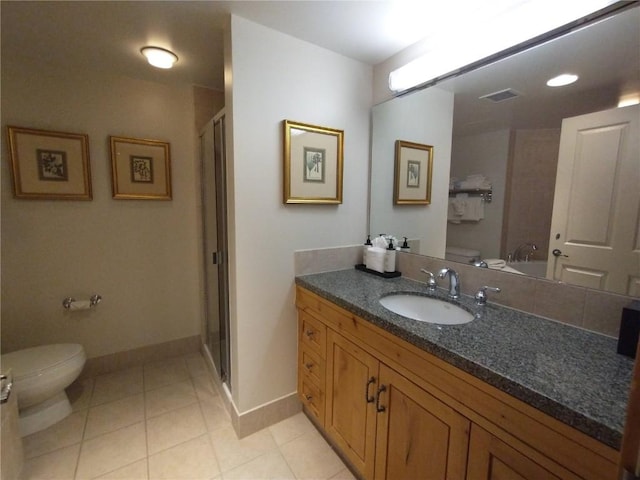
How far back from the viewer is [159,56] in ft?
5.38

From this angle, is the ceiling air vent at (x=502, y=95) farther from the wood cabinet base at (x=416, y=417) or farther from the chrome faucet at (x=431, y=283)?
the wood cabinet base at (x=416, y=417)

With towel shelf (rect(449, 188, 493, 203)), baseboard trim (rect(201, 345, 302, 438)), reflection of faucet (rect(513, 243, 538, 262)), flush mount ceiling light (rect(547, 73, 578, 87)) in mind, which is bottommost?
baseboard trim (rect(201, 345, 302, 438))

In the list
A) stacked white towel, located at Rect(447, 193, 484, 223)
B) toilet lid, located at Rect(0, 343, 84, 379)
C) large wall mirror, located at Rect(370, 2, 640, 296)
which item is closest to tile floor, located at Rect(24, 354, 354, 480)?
toilet lid, located at Rect(0, 343, 84, 379)

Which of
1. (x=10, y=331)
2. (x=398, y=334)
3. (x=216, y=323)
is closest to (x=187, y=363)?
→ (x=216, y=323)

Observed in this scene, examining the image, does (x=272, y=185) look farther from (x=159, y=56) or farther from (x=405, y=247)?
(x=159, y=56)

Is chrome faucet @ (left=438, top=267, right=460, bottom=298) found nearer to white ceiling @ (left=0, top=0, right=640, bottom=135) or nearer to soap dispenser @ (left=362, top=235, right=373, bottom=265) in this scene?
soap dispenser @ (left=362, top=235, right=373, bottom=265)

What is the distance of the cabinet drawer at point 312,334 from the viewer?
1.46 meters

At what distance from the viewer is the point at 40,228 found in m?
1.87

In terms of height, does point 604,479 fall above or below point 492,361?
below

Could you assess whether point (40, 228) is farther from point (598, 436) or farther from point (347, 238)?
point (598, 436)

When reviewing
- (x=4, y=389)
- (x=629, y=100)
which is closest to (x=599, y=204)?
(x=629, y=100)

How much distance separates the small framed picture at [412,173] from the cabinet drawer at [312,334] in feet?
2.94

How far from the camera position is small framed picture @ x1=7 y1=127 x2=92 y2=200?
1.76 m

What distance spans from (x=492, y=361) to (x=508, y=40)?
1231mm
